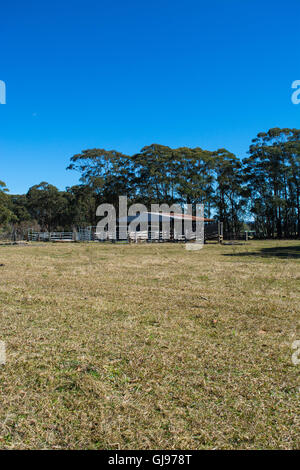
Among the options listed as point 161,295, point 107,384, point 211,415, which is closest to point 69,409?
point 107,384

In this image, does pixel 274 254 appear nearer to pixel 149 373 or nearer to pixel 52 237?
pixel 149 373

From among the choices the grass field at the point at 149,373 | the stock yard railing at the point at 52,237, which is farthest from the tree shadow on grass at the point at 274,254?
the stock yard railing at the point at 52,237

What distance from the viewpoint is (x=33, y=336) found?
3539 millimetres

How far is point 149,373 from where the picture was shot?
2650 millimetres

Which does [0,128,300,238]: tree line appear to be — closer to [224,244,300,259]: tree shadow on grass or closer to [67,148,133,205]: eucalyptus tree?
[67,148,133,205]: eucalyptus tree

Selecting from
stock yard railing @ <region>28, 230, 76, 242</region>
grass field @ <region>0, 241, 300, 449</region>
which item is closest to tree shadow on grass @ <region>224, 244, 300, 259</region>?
grass field @ <region>0, 241, 300, 449</region>

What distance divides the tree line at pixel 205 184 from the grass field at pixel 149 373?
120ft

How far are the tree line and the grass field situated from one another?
36.5 meters

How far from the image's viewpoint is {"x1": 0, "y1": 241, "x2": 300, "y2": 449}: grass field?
1.92 m

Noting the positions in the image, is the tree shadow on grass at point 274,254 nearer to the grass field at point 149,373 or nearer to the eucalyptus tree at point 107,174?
the grass field at point 149,373

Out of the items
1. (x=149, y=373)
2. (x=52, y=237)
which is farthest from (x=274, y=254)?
(x=52, y=237)

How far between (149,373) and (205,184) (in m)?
42.8

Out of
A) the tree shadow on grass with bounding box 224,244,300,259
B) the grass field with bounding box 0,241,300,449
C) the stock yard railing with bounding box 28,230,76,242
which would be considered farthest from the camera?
the stock yard railing with bounding box 28,230,76,242

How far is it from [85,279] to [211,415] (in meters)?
5.60
